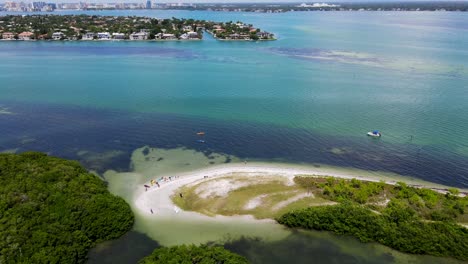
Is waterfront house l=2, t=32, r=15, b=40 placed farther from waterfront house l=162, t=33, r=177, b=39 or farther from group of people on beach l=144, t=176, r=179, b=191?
group of people on beach l=144, t=176, r=179, b=191

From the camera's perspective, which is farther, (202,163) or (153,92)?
(153,92)

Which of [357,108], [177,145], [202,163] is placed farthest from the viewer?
[357,108]

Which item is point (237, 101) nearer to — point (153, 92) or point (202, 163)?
point (153, 92)

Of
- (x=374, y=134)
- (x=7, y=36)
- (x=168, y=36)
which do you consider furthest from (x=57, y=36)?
(x=374, y=134)

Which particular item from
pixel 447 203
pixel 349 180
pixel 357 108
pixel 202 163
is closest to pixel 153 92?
pixel 202 163

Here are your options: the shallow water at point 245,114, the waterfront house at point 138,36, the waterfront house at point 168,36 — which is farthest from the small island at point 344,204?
the waterfront house at point 138,36

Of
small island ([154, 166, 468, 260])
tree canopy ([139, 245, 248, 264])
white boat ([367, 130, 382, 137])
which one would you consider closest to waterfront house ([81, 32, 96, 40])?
small island ([154, 166, 468, 260])

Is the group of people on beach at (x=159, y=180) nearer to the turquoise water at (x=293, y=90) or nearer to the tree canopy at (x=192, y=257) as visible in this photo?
the tree canopy at (x=192, y=257)
